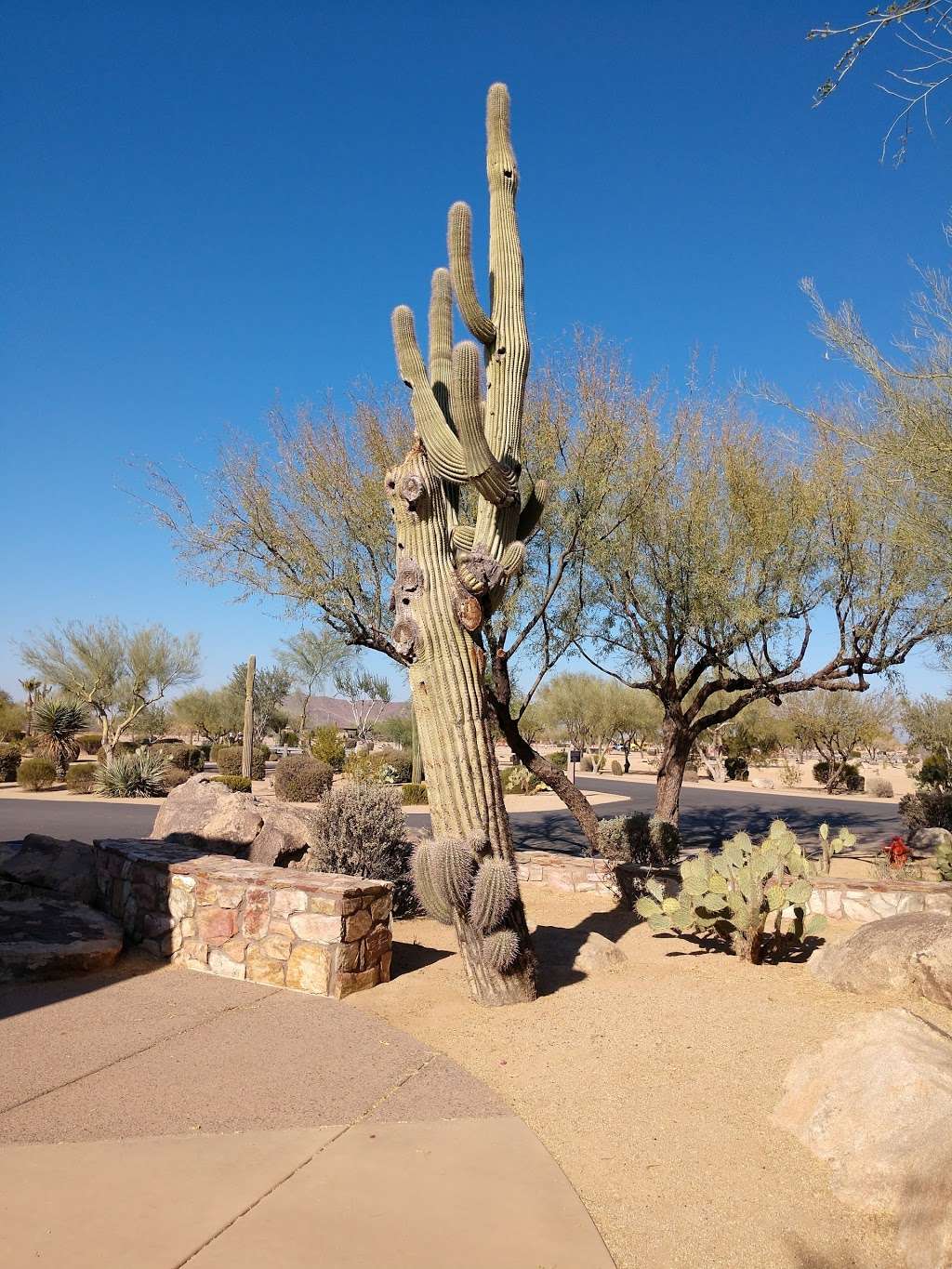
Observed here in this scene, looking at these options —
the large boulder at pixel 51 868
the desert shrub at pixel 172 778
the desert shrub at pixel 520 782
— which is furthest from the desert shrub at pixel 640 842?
the desert shrub at pixel 520 782

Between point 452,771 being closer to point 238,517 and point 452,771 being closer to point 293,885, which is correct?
point 293,885

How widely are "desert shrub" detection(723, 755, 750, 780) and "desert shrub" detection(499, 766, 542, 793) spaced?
11.6 m

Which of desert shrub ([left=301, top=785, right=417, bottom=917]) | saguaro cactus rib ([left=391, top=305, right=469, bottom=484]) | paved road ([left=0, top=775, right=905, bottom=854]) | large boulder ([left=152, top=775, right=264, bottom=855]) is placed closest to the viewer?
saguaro cactus rib ([left=391, top=305, right=469, bottom=484])

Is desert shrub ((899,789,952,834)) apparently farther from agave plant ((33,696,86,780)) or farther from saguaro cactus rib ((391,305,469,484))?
agave plant ((33,696,86,780))

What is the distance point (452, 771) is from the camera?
6.42 metres

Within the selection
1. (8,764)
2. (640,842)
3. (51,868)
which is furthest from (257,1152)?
(8,764)

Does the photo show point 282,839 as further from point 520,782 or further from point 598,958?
point 520,782

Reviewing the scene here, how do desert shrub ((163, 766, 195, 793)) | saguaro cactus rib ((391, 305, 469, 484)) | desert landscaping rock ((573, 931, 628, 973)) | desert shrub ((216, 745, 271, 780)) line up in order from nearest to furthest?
saguaro cactus rib ((391, 305, 469, 484))
desert landscaping rock ((573, 931, 628, 973))
desert shrub ((163, 766, 195, 793))
desert shrub ((216, 745, 271, 780))

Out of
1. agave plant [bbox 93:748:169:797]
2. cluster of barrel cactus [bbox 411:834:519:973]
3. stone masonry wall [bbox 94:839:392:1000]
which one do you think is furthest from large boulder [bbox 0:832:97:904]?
agave plant [bbox 93:748:169:797]

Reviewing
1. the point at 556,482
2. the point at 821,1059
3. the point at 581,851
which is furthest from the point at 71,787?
the point at 821,1059

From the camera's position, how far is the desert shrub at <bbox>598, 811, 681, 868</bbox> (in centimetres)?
1143

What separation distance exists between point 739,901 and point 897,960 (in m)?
1.24

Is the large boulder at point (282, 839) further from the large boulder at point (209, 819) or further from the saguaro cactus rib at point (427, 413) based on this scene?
the saguaro cactus rib at point (427, 413)

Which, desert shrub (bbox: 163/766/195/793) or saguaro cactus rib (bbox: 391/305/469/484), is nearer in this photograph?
saguaro cactus rib (bbox: 391/305/469/484)
